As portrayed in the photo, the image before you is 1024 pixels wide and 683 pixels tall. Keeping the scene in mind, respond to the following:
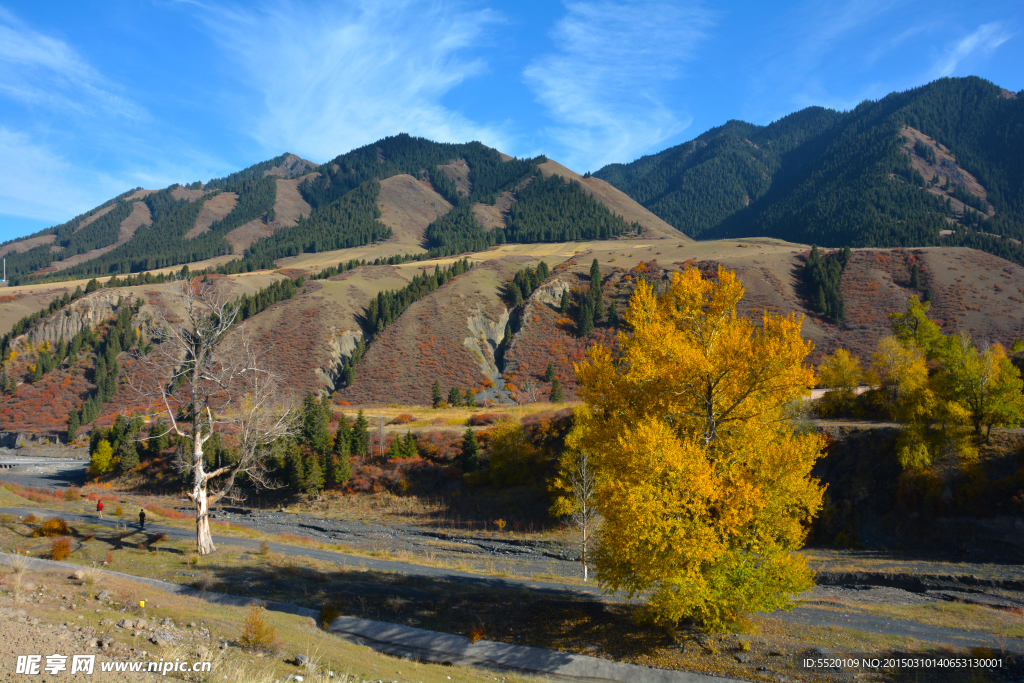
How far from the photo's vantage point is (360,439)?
1903 inches

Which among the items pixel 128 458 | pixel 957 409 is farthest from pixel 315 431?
pixel 957 409

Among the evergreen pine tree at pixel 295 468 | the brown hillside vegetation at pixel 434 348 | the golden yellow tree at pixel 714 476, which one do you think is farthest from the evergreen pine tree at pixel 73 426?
the golden yellow tree at pixel 714 476

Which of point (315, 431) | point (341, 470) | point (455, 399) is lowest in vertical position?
point (341, 470)

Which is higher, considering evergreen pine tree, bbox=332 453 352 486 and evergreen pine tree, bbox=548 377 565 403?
evergreen pine tree, bbox=548 377 565 403

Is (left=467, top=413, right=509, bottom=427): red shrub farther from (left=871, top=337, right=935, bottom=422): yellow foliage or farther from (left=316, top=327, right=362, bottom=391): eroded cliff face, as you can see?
(left=316, top=327, right=362, bottom=391): eroded cliff face

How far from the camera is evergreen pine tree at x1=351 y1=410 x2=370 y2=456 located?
48094mm

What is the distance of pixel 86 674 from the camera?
17.9 ft

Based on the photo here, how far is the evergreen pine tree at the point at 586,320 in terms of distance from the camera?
3575 inches

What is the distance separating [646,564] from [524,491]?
3064cm

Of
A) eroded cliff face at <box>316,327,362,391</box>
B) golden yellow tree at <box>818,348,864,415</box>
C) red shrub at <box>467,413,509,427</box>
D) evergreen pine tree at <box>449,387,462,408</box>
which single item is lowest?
red shrub at <box>467,413,509,427</box>

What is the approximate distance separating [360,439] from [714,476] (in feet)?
141

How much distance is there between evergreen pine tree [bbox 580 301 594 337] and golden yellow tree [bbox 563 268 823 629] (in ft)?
259

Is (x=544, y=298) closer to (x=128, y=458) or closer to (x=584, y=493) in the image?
(x=128, y=458)

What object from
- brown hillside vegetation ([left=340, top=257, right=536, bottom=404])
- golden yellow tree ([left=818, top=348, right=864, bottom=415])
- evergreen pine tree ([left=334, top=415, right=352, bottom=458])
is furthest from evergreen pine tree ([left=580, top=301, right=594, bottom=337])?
evergreen pine tree ([left=334, top=415, right=352, bottom=458])
